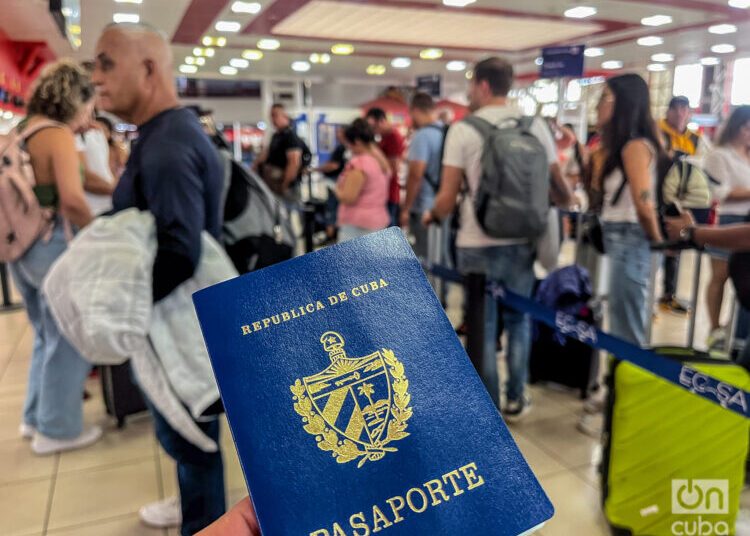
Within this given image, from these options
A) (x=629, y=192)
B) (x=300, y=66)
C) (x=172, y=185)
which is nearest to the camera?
(x=172, y=185)

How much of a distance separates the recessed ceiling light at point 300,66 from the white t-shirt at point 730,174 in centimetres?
1086

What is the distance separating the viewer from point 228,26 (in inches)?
333

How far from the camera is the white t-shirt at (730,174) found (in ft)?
11.6

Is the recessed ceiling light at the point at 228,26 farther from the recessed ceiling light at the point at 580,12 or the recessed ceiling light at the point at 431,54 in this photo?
the recessed ceiling light at the point at 580,12

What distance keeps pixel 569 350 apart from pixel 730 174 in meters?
1.60

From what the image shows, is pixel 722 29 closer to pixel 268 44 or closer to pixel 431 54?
pixel 431 54

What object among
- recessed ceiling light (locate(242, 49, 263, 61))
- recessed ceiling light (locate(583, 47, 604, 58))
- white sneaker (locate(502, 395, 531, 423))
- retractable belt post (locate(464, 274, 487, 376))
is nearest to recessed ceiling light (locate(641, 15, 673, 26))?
recessed ceiling light (locate(583, 47, 604, 58))

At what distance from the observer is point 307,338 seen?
1.81 ft

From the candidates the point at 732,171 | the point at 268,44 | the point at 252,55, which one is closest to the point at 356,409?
the point at 732,171

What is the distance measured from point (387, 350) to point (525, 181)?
1.97 metres

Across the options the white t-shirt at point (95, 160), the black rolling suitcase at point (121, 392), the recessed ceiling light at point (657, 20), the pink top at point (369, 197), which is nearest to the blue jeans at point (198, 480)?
the black rolling suitcase at point (121, 392)

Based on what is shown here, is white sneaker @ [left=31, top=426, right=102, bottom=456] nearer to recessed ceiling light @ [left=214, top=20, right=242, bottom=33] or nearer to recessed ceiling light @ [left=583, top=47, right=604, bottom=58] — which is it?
recessed ceiling light @ [left=214, top=20, right=242, bottom=33]

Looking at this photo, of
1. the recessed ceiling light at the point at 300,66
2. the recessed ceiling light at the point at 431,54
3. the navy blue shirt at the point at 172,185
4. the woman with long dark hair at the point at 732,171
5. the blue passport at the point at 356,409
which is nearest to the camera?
the blue passport at the point at 356,409

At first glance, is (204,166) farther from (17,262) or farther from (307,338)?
(17,262)
